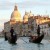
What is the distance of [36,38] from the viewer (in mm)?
51688

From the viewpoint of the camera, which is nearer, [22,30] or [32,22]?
[32,22]

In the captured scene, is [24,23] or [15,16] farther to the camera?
[15,16]

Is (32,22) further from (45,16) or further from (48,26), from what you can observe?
(48,26)

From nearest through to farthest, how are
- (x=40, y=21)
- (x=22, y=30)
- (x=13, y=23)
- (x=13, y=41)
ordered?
(x=13, y=41)
(x=40, y=21)
(x=22, y=30)
(x=13, y=23)

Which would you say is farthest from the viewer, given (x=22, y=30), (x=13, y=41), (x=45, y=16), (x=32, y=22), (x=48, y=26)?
(x=22, y=30)

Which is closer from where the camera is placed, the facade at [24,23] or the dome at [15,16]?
the facade at [24,23]

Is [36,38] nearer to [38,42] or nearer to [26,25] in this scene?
[38,42]

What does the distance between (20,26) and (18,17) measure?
16.1 meters

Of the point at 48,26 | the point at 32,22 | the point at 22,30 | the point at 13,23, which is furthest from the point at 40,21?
the point at 13,23

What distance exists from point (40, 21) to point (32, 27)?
33.4ft

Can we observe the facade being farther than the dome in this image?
No

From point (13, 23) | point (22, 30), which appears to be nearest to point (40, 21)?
point (22, 30)

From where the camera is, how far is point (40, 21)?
118m

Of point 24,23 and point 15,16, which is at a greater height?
point 15,16
